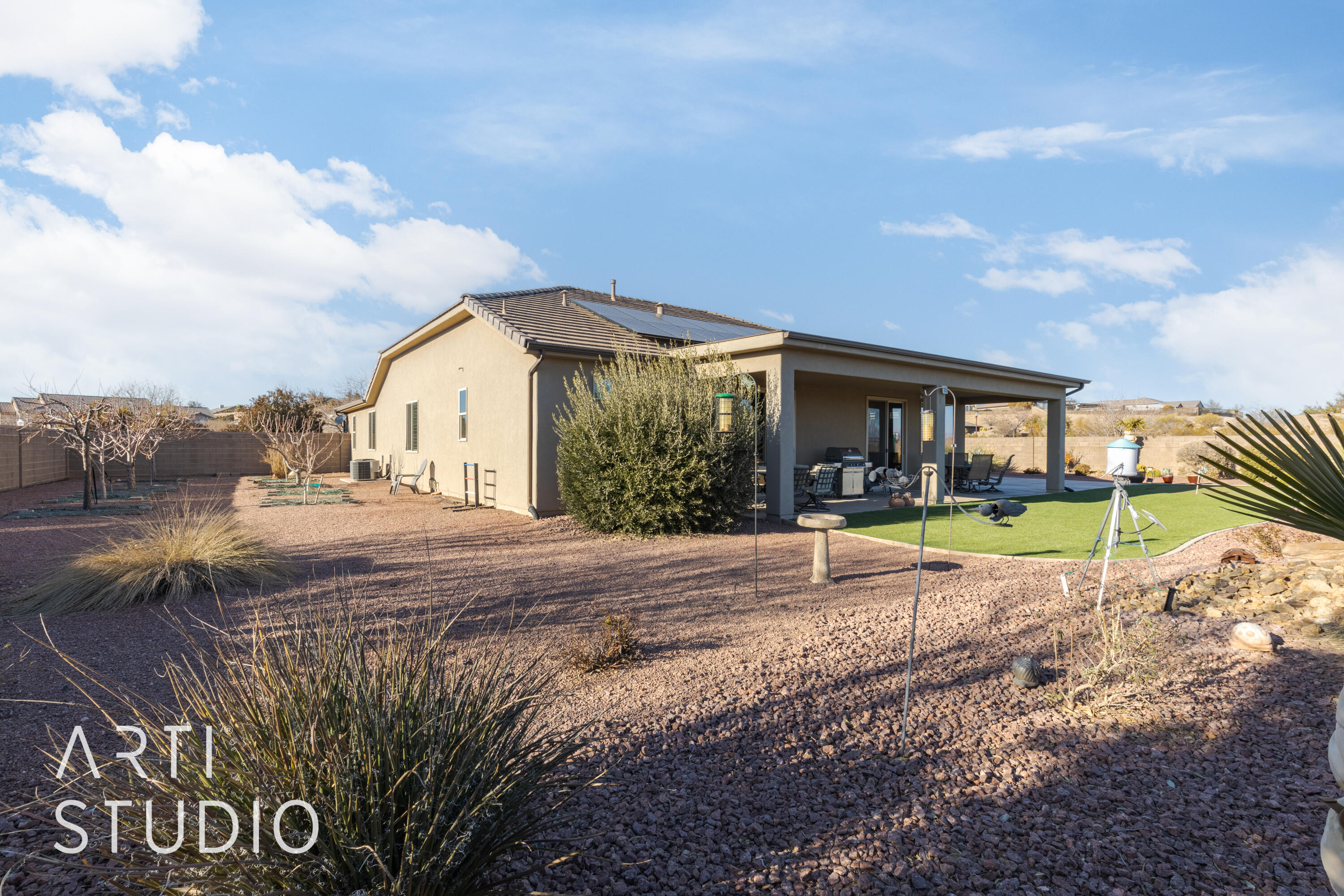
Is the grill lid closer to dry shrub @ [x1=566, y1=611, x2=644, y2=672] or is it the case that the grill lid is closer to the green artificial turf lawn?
the green artificial turf lawn

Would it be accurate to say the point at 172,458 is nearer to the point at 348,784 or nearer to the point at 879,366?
the point at 879,366

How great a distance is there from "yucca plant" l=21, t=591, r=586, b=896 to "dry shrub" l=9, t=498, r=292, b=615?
3915 mm

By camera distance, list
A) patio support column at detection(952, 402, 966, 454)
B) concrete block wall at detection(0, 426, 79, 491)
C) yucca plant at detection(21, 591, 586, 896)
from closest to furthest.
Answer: yucca plant at detection(21, 591, 586, 896) → concrete block wall at detection(0, 426, 79, 491) → patio support column at detection(952, 402, 966, 454)

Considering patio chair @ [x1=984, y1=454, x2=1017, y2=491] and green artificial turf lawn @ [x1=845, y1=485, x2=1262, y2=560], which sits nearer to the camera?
green artificial turf lawn @ [x1=845, y1=485, x2=1262, y2=560]

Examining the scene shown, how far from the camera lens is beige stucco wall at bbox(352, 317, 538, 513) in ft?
39.4

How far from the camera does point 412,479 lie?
705 inches

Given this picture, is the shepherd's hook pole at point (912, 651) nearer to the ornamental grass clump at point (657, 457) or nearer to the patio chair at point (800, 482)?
the ornamental grass clump at point (657, 457)

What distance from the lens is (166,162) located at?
372 inches

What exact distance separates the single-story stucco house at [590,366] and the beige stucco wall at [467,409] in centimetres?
5

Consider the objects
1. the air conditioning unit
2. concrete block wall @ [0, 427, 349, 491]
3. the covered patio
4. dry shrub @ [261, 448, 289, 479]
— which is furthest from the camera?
dry shrub @ [261, 448, 289, 479]

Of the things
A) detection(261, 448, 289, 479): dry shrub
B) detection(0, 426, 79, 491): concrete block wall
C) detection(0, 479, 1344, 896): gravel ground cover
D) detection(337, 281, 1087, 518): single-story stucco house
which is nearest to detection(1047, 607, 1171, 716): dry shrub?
detection(0, 479, 1344, 896): gravel ground cover

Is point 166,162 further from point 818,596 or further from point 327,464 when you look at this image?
point 327,464

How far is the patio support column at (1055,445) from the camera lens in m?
15.9

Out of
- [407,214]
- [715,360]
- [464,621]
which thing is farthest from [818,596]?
[407,214]
